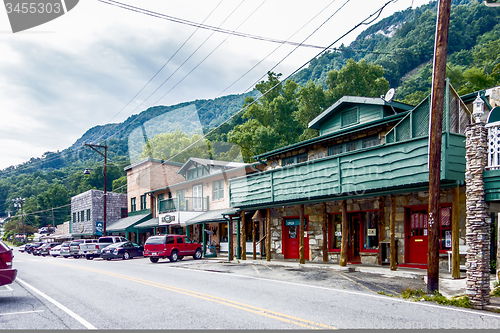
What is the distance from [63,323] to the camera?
7.50 m

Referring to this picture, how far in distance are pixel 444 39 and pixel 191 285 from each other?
9802 mm

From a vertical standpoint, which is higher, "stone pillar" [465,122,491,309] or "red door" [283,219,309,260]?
"stone pillar" [465,122,491,309]

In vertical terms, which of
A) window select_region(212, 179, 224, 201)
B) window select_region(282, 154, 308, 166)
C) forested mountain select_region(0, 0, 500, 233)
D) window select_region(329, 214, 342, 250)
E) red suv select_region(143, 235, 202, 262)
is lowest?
red suv select_region(143, 235, 202, 262)

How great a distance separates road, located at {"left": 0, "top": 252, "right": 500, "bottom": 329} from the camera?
7.23m

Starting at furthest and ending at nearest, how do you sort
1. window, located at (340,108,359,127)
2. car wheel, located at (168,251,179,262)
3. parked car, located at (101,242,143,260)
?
1. parked car, located at (101,242,143,260)
2. car wheel, located at (168,251,179,262)
3. window, located at (340,108,359,127)

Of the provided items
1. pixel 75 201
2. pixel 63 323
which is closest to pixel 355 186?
pixel 63 323

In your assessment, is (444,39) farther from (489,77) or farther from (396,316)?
(489,77)

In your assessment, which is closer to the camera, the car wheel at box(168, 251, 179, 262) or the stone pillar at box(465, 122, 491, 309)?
the stone pillar at box(465, 122, 491, 309)

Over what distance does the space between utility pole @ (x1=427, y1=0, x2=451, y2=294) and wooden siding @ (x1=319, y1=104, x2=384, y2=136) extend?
8.99m

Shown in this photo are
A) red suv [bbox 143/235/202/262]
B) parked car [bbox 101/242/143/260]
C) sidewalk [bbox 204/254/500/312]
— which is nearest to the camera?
sidewalk [bbox 204/254/500/312]

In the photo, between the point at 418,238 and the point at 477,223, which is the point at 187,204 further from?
the point at 477,223

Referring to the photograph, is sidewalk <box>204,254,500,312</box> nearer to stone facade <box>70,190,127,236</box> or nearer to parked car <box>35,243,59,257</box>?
parked car <box>35,243,59,257</box>

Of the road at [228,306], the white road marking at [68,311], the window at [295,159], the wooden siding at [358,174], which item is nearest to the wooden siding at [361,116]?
the window at [295,159]

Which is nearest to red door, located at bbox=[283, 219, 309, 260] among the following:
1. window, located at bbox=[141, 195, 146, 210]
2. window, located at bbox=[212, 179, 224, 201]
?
window, located at bbox=[212, 179, 224, 201]
